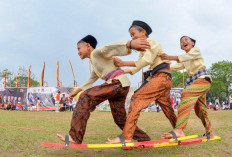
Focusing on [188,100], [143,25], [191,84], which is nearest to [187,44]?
[191,84]

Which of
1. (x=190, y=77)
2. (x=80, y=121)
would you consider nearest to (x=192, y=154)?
(x=190, y=77)

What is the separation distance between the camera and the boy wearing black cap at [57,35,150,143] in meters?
3.33

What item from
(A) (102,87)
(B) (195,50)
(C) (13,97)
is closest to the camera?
(A) (102,87)

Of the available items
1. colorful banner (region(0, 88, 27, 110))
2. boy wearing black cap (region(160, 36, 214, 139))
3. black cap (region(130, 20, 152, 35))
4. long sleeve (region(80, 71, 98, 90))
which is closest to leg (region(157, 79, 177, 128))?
boy wearing black cap (region(160, 36, 214, 139))

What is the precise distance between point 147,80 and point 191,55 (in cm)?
89

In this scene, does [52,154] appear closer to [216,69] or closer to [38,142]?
[38,142]

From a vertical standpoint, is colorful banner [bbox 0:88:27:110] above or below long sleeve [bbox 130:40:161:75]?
below

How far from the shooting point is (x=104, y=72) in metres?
3.71

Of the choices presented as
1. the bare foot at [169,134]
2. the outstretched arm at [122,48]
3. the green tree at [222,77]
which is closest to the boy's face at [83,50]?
the outstretched arm at [122,48]

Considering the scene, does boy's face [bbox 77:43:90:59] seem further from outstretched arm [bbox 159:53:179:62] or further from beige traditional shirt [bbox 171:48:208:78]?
beige traditional shirt [bbox 171:48:208:78]

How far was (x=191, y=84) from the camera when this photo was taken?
176 inches

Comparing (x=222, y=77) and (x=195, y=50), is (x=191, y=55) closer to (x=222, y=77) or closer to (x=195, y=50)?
(x=195, y=50)

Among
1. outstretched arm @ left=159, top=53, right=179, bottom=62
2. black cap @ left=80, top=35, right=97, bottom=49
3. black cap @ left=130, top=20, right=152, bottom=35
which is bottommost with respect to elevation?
outstretched arm @ left=159, top=53, right=179, bottom=62

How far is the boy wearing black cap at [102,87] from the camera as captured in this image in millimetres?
3334
